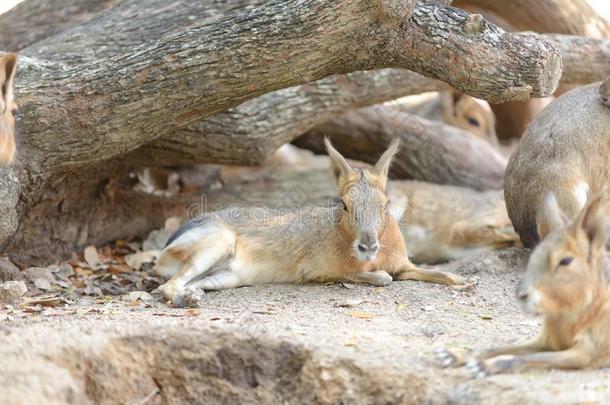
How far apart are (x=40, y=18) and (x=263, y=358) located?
484cm

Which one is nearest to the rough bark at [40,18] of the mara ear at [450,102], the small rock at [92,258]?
the small rock at [92,258]

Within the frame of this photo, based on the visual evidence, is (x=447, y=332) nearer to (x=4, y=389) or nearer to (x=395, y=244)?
(x=395, y=244)

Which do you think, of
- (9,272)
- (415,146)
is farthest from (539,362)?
(415,146)

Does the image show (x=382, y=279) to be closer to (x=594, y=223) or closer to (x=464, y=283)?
(x=464, y=283)

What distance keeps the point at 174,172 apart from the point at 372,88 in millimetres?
2559

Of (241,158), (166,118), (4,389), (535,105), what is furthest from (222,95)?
(535,105)

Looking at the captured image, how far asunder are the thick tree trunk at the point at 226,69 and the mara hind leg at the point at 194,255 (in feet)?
2.90

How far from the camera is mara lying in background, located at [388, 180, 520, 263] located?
891 centimetres

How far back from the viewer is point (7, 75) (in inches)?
217

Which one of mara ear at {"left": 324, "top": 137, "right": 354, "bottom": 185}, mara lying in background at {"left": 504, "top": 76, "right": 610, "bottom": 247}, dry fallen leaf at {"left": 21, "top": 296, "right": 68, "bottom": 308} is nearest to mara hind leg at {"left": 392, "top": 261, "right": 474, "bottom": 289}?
mara lying in background at {"left": 504, "top": 76, "right": 610, "bottom": 247}

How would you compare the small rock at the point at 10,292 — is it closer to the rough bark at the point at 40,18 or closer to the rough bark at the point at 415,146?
the rough bark at the point at 40,18

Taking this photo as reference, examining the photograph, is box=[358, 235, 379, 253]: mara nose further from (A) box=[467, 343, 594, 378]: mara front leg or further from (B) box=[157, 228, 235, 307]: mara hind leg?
(A) box=[467, 343, 594, 378]: mara front leg

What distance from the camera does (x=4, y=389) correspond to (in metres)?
4.52

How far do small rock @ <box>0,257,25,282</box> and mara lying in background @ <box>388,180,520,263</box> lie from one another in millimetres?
3517
